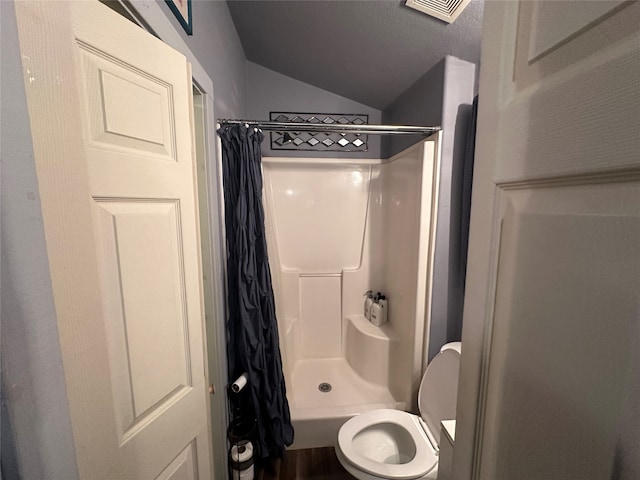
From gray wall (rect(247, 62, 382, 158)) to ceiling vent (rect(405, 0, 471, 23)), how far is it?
101cm

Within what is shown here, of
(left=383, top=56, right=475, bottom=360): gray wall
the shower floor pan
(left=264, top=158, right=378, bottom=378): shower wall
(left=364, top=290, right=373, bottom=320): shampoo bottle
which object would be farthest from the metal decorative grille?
the shower floor pan

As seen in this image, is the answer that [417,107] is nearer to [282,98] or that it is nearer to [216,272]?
[282,98]

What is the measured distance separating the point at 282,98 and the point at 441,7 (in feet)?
4.09

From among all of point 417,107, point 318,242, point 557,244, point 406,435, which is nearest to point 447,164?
point 417,107

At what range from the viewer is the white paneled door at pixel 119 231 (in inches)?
16.8

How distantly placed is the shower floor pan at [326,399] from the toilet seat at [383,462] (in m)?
0.22

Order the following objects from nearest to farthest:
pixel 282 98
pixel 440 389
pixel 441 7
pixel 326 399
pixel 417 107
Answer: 1. pixel 441 7
2. pixel 440 389
3. pixel 417 107
4. pixel 326 399
5. pixel 282 98

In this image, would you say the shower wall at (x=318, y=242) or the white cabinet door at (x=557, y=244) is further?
the shower wall at (x=318, y=242)

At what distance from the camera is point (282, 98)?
2.01 m

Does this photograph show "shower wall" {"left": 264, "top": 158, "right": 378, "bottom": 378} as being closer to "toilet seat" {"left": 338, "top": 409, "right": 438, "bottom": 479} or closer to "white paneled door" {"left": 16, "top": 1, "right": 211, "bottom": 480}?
"toilet seat" {"left": 338, "top": 409, "right": 438, "bottom": 479}

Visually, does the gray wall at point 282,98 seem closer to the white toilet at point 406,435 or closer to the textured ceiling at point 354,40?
the textured ceiling at point 354,40

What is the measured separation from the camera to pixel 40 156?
396 millimetres

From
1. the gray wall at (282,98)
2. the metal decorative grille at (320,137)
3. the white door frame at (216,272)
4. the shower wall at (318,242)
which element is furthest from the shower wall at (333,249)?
the white door frame at (216,272)

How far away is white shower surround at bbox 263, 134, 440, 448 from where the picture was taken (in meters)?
1.82
